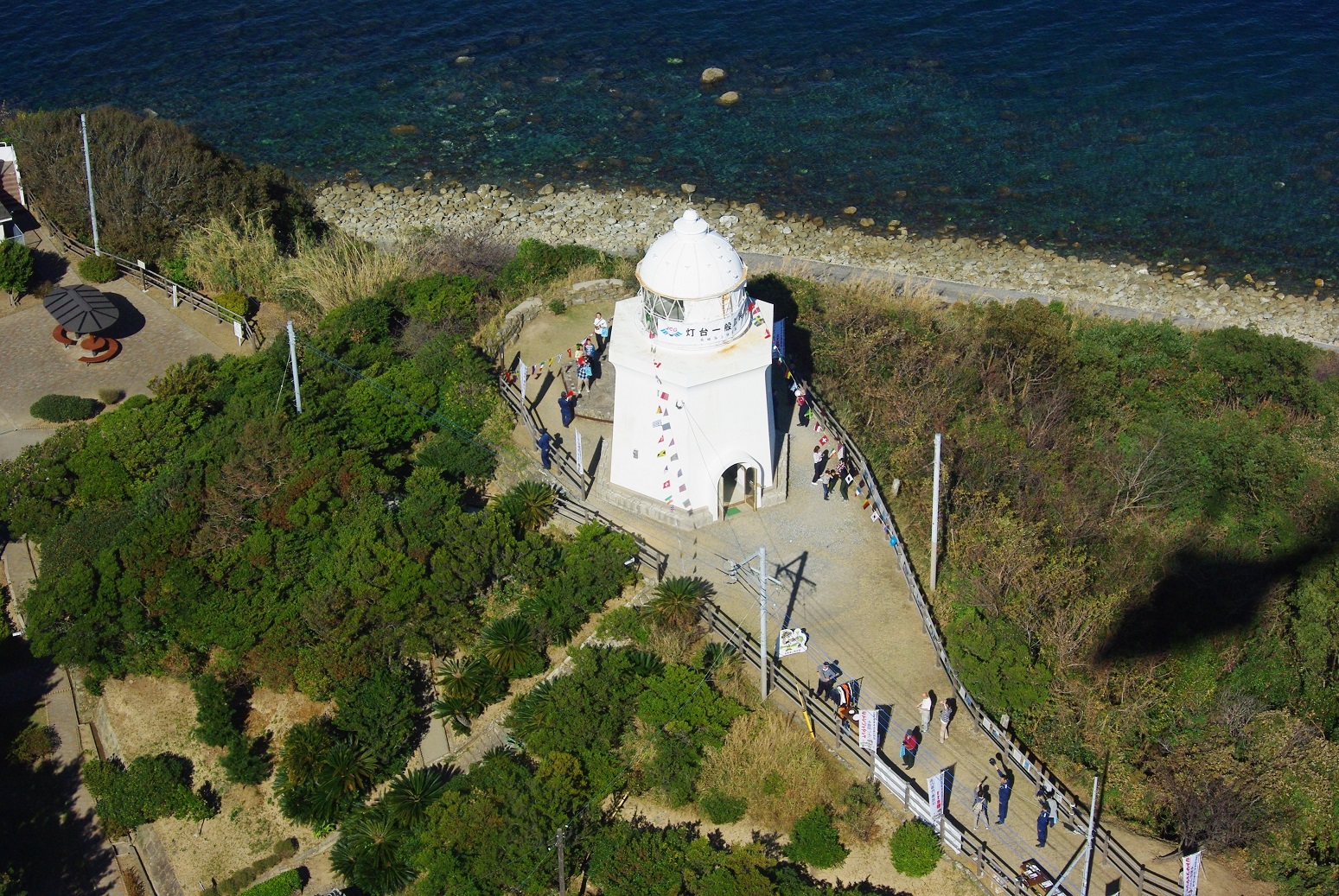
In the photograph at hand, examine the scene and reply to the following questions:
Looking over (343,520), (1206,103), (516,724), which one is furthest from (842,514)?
(1206,103)

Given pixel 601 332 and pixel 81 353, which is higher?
pixel 601 332

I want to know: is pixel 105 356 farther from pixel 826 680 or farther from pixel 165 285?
pixel 826 680

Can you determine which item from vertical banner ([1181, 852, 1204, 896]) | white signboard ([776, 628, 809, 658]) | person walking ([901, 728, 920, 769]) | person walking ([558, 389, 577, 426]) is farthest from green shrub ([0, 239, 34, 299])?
vertical banner ([1181, 852, 1204, 896])

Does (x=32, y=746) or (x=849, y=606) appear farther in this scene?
(x=32, y=746)

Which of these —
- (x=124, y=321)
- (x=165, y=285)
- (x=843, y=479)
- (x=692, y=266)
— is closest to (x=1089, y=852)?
(x=843, y=479)

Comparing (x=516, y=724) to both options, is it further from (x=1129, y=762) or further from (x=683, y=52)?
(x=683, y=52)

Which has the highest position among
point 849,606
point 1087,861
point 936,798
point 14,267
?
point 14,267
